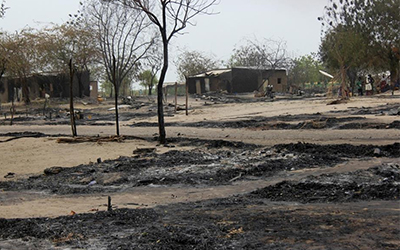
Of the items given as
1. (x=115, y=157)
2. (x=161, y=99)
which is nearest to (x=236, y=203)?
(x=115, y=157)

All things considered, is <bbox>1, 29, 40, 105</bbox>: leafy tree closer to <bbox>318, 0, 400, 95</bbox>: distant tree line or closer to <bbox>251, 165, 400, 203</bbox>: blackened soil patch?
<bbox>318, 0, 400, 95</bbox>: distant tree line

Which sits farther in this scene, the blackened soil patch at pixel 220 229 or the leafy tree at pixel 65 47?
the leafy tree at pixel 65 47

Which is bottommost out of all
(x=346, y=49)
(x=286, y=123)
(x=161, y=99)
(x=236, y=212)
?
(x=236, y=212)

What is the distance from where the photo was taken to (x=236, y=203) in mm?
7062

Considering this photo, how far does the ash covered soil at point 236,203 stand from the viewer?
505 cm

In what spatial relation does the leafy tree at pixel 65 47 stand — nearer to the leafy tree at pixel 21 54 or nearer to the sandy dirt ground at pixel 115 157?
the leafy tree at pixel 21 54

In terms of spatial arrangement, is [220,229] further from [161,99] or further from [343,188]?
[161,99]

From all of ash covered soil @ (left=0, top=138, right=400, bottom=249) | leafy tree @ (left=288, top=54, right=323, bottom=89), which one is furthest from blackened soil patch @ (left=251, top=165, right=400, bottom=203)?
leafy tree @ (left=288, top=54, right=323, bottom=89)

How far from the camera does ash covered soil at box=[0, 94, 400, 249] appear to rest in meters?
→ 5.05

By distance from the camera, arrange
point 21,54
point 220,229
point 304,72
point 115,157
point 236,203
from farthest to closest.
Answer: point 304,72, point 21,54, point 115,157, point 236,203, point 220,229

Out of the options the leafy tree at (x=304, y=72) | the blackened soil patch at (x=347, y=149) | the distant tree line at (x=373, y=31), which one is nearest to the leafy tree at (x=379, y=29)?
the distant tree line at (x=373, y=31)

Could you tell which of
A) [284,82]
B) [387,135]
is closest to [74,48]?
[284,82]

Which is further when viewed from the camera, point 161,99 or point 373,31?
point 373,31

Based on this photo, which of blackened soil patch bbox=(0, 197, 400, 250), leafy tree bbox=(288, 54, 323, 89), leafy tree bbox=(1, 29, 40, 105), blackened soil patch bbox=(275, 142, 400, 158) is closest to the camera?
blackened soil patch bbox=(0, 197, 400, 250)
